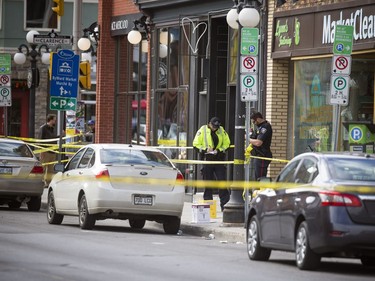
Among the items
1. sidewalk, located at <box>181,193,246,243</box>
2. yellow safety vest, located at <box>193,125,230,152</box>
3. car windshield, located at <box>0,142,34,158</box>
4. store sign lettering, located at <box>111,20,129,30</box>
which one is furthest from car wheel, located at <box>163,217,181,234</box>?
store sign lettering, located at <box>111,20,129,30</box>

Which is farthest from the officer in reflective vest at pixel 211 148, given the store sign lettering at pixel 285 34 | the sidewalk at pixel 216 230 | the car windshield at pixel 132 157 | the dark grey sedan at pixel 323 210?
the dark grey sedan at pixel 323 210

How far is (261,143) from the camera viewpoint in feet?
80.6

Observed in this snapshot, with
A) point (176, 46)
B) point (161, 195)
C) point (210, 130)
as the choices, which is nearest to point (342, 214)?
point (161, 195)

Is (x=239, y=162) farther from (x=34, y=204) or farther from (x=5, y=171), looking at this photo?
(x=34, y=204)

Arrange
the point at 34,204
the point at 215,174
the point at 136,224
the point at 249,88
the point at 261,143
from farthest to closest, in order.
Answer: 1. the point at 34,204
2. the point at 215,174
3. the point at 261,143
4. the point at 136,224
5. the point at 249,88

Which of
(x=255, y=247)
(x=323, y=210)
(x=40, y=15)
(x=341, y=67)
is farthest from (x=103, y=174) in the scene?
(x=40, y=15)

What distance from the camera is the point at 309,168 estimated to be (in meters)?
15.9

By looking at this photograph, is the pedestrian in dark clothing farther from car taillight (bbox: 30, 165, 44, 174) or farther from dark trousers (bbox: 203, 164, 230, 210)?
dark trousers (bbox: 203, 164, 230, 210)

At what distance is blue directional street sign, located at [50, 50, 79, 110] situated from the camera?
1179 inches

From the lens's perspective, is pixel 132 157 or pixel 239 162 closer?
pixel 132 157

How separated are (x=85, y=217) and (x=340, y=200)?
7.47 metres

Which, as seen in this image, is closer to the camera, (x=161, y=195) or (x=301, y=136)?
(x=161, y=195)

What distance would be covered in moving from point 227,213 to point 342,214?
793cm

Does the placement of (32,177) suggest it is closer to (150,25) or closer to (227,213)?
(227,213)
